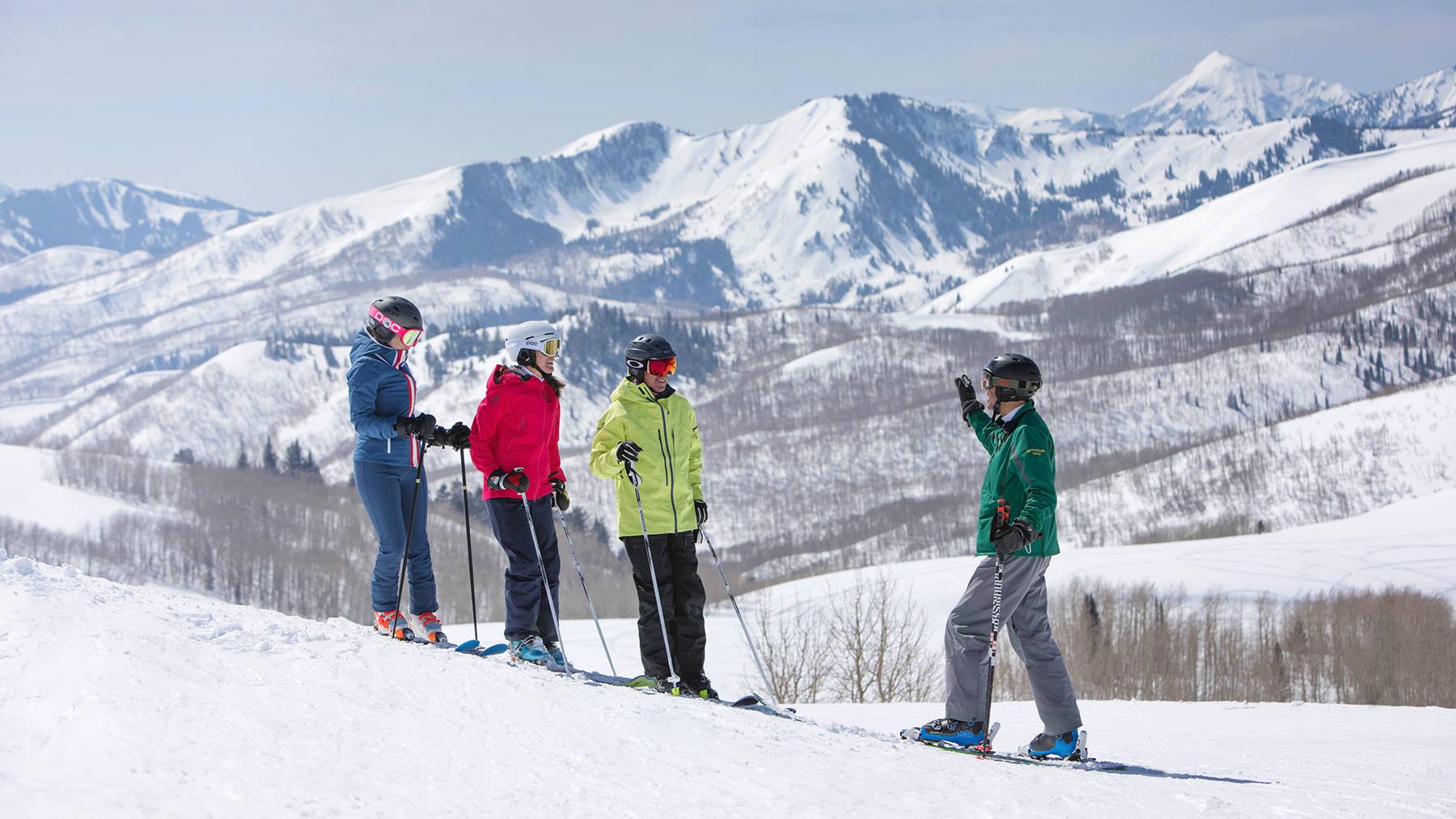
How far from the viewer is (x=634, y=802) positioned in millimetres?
5102

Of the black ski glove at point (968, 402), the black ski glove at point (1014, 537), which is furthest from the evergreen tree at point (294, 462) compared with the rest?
the black ski glove at point (1014, 537)

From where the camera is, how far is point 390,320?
918 centimetres

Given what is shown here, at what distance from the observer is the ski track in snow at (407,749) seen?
4.69m

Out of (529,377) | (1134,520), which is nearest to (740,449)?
(1134,520)

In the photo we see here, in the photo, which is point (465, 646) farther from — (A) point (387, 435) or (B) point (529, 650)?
(A) point (387, 435)

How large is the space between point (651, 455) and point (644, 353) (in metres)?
0.82

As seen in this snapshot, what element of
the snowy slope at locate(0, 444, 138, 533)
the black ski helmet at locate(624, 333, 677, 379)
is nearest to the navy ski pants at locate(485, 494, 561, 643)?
the black ski helmet at locate(624, 333, 677, 379)

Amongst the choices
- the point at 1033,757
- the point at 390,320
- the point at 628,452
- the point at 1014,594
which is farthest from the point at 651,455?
the point at 1033,757

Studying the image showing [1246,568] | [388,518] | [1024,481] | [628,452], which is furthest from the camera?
[1246,568]

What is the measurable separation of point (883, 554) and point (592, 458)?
431ft

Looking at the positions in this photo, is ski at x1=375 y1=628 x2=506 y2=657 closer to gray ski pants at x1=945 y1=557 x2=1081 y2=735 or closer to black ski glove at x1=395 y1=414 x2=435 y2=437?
black ski glove at x1=395 y1=414 x2=435 y2=437

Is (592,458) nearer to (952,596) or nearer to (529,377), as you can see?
(529,377)

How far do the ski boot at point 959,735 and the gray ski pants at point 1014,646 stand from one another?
0.04 m

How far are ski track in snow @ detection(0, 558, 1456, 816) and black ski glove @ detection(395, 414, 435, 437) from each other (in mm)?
1654
